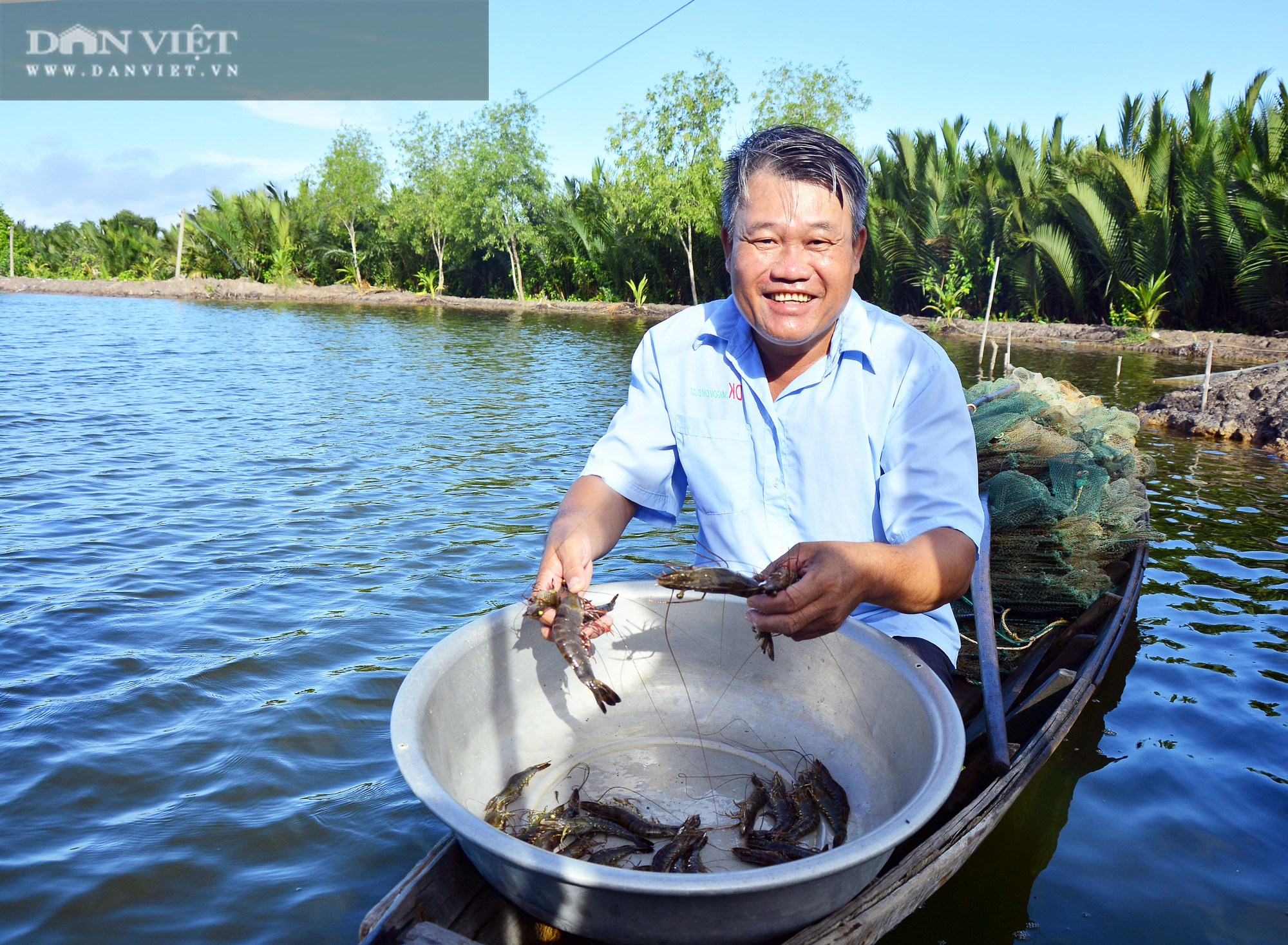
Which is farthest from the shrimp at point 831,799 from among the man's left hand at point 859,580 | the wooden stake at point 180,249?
the wooden stake at point 180,249

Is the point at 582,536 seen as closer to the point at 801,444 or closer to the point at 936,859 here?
the point at 801,444

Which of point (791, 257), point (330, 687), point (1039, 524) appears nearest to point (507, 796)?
point (791, 257)

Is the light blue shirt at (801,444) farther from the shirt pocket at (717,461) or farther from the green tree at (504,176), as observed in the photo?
the green tree at (504,176)

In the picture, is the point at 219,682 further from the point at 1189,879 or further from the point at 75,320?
the point at 75,320

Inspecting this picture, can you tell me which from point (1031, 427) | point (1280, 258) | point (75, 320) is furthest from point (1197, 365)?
point (75, 320)

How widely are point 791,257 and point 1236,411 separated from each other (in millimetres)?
12649

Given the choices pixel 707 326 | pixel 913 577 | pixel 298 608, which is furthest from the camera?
pixel 298 608

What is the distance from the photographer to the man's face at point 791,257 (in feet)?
7.97

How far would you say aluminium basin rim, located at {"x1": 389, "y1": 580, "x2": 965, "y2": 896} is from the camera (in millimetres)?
1544

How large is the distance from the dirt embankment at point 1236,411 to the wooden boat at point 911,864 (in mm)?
10094

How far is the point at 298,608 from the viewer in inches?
224

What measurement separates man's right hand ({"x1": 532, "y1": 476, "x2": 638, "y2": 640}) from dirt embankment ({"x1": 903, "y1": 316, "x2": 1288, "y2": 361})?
18604mm

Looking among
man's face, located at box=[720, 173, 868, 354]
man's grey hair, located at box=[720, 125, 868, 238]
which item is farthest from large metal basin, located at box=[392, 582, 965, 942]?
man's grey hair, located at box=[720, 125, 868, 238]

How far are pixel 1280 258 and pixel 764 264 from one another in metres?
22.5
